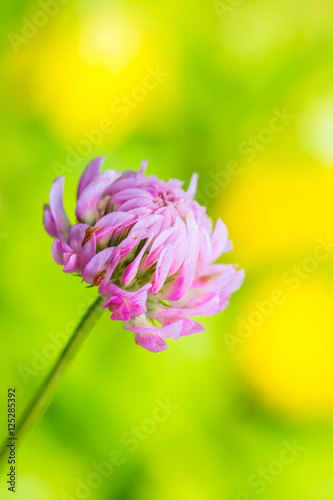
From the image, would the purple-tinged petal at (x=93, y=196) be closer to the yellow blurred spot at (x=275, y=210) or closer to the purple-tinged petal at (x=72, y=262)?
the purple-tinged petal at (x=72, y=262)

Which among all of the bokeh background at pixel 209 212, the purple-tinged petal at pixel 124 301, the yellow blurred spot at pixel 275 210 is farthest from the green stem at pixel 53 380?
the yellow blurred spot at pixel 275 210

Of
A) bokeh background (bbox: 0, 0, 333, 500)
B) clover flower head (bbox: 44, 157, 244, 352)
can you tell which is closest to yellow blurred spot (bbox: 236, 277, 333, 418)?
bokeh background (bbox: 0, 0, 333, 500)

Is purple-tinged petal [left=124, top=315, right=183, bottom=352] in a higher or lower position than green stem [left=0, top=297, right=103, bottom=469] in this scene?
higher

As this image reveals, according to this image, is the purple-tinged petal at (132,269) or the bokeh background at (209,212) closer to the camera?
the purple-tinged petal at (132,269)

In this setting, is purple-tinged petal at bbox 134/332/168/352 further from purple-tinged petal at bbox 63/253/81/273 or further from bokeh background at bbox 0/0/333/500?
bokeh background at bbox 0/0/333/500

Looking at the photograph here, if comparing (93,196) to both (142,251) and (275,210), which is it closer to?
(142,251)

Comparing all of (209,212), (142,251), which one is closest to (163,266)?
(142,251)
